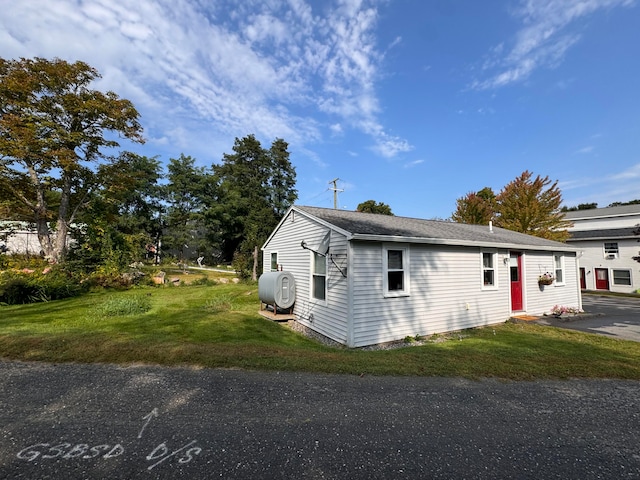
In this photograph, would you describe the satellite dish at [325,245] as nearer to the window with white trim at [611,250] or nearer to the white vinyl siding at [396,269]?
the white vinyl siding at [396,269]

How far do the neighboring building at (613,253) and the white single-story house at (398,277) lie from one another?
15.6 metres

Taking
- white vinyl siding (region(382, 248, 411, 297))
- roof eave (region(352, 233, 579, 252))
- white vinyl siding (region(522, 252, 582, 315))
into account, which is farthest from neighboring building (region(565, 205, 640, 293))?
white vinyl siding (region(382, 248, 411, 297))

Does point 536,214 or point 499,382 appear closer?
point 499,382

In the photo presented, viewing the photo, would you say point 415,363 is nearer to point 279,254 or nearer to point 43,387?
point 43,387

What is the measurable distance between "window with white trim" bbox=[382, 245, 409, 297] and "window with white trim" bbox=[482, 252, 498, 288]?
3.78m

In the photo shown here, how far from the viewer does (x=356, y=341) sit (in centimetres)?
736

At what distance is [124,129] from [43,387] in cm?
1807

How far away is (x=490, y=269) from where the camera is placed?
404 inches

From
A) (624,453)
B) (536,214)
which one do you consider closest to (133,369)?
(624,453)

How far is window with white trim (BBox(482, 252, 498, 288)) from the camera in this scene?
10188mm

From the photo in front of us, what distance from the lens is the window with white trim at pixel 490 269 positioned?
33.4 feet

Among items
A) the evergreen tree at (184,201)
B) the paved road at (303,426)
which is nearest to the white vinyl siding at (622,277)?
the paved road at (303,426)

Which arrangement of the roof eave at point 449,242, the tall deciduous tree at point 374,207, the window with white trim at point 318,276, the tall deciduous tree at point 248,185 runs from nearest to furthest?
1. the roof eave at point 449,242
2. the window with white trim at point 318,276
3. the tall deciduous tree at point 248,185
4. the tall deciduous tree at point 374,207

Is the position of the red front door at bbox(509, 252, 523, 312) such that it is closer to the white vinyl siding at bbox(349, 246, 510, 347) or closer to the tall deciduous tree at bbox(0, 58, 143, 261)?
the white vinyl siding at bbox(349, 246, 510, 347)
